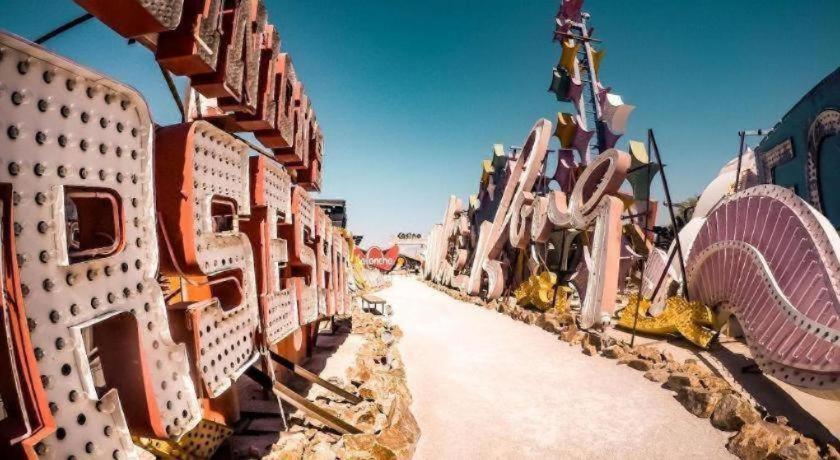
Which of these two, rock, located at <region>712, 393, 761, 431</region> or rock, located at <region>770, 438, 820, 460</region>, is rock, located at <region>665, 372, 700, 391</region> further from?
rock, located at <region>770, 438, 820, 460</region>

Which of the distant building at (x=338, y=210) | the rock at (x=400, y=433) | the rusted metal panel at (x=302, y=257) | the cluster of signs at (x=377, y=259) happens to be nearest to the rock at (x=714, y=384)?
the rock at (x=400, y=433)

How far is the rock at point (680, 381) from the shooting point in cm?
557

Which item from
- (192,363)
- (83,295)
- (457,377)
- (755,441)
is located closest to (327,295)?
(457,377)

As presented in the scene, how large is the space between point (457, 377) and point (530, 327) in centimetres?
460

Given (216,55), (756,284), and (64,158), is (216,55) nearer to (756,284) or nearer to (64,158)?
(64,158)

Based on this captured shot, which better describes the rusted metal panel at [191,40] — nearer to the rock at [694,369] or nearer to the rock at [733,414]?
the rock at [733,414]

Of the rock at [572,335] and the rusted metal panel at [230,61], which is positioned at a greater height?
the rusted metal panel at [230,61]

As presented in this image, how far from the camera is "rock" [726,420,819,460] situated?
3662 millimetres

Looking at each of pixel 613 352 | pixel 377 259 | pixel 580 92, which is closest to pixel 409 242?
pixel 377 259

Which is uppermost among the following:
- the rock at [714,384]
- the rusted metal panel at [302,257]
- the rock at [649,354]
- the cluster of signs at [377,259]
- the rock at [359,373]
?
the rusted metal panel at [302,257]

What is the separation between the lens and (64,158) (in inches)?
69.9

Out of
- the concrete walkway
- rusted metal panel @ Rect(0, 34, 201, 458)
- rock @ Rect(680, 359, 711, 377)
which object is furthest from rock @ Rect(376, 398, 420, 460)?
rock @ Rect(680, 359, 711, 377)

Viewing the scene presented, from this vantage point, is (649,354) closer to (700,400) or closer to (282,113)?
(700,400)

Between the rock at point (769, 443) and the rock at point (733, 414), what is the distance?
0.73 ft
